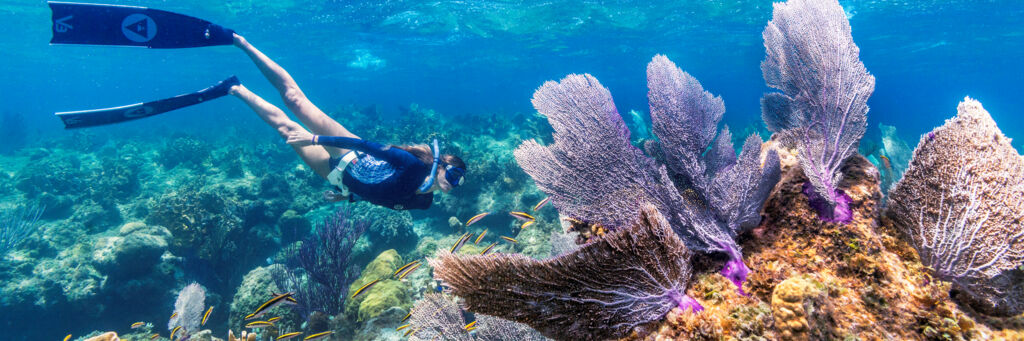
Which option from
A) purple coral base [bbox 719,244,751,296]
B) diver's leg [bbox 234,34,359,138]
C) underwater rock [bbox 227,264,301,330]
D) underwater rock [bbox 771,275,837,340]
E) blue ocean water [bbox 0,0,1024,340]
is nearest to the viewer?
underwater rock [bbox 771,275,837,340]

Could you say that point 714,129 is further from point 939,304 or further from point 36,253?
point 36,253

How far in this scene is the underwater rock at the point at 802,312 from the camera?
1504mm

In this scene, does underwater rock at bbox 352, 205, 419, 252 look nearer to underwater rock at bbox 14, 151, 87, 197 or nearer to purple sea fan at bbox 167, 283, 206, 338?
purple sea fan at bbox 167, 283, 206, 338

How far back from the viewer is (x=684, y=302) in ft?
6.16

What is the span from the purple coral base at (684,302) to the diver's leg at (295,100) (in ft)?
19.3

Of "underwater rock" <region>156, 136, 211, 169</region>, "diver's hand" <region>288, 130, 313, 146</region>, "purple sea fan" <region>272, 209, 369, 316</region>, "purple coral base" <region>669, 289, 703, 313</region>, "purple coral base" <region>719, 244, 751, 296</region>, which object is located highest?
"purple coral base" <region>719, 244, 751, 296</region>

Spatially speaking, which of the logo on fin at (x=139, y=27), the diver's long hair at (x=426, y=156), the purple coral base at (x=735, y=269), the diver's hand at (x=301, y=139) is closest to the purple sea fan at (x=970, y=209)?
the purple coral base at (x=735, y=269)

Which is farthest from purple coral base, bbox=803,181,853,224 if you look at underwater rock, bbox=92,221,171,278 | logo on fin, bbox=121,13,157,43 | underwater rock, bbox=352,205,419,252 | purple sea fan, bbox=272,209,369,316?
underwater rock, bbox=92,221,171,278

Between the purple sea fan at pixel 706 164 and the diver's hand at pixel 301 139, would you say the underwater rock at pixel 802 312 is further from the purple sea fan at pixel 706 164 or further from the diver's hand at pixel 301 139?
the diver's hand at pixel 301 139

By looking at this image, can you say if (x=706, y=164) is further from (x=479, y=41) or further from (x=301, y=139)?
(x=479, y=41)

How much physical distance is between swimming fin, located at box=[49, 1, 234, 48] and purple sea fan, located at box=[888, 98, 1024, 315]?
8.55m

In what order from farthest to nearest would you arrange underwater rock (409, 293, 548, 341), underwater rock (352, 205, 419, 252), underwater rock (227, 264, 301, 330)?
underwater rock (352, 205, 419, 252) < underwater rock (227, 264, 301, 330) < underwater rock (409, 293, 548, 341)

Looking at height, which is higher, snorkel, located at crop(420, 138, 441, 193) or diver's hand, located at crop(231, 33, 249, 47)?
diver's hand, located at crop(231, 33, 249, 47)

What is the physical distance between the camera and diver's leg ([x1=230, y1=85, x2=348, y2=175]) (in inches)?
240
